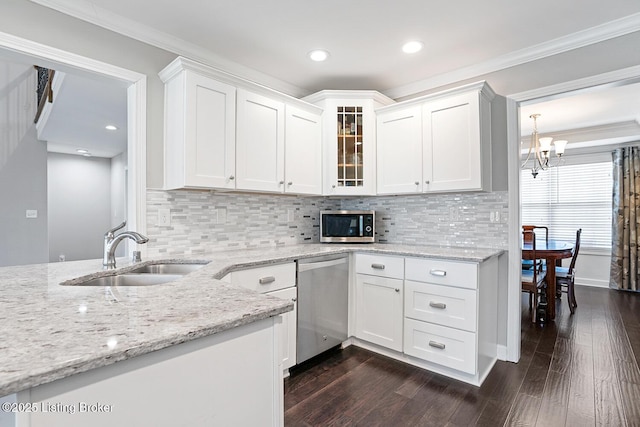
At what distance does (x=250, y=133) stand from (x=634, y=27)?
105 inches

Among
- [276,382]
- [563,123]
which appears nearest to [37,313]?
[276,382]

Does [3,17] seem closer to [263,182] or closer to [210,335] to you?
[263,182]

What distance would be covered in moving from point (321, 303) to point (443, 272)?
93 centimetres

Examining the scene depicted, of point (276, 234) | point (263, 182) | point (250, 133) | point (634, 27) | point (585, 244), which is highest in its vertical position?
point (634, 27)

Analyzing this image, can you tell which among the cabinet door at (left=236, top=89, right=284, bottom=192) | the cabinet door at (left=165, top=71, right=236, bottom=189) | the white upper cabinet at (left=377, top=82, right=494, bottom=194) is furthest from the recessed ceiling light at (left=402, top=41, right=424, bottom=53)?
the cabinet door at (left=165, top=71, right=236, bottom=189)

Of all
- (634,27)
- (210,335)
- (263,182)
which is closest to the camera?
(210,335)

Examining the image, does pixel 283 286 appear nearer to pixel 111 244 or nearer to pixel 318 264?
pixel 318 264

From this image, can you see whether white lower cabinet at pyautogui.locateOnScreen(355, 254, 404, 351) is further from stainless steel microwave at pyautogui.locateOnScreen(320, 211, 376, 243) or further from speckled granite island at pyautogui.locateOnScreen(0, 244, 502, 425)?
speckled granite island at pyautogui.locateOnScreen(0, 244, 502, 425)

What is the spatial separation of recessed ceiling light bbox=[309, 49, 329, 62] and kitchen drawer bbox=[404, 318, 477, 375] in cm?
217

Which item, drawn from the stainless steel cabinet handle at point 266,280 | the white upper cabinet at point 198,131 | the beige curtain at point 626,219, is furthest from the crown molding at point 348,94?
the beige curtain at point 626,219

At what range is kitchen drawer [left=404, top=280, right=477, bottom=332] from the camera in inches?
87.9

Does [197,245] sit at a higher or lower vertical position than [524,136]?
lower

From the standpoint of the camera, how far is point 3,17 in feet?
5.80

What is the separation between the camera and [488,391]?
85.6 inches
